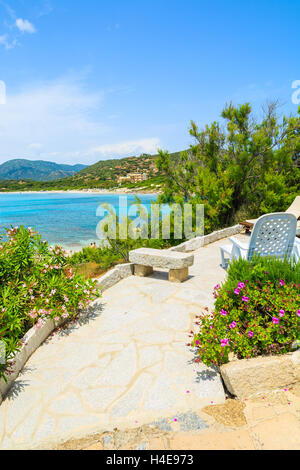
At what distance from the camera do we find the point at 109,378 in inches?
107

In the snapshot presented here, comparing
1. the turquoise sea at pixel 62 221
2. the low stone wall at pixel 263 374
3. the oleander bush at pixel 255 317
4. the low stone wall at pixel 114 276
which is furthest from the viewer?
the turquoise sea at pixel 62 221

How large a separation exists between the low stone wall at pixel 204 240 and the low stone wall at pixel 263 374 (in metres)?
4.84

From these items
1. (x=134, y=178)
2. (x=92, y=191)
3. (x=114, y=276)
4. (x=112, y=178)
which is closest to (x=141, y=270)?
(x=114, y=276)

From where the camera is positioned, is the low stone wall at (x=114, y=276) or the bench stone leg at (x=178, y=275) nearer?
the low stone wall at (x=114, y=276)

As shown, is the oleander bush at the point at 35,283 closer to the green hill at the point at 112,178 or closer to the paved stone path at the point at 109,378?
the paved stone path at the point at 109,378

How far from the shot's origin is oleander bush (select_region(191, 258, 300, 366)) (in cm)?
250

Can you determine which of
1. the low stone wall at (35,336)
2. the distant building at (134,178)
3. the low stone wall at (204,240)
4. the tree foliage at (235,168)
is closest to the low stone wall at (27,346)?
the low stone wall at (35,336)

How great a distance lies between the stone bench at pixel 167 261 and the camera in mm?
4969

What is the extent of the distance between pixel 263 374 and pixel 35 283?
2.95 m

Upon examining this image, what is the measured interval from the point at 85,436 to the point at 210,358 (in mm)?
1302

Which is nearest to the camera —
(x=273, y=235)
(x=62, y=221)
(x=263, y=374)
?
(x=263, y=374)

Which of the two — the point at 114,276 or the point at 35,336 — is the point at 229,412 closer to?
the point at 35,336

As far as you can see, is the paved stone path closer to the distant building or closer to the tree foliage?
the tree foliage

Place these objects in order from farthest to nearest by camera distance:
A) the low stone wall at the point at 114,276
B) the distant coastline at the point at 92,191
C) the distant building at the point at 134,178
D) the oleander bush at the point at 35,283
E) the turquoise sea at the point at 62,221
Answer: the distant building at the point at 134,178 → the distant coastline at the point at 92,191 → the turquoise sea at the point at 62,221 → the low stone wall at the point at 114,276 → the oleander bush at the point at 35,283
